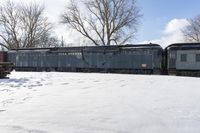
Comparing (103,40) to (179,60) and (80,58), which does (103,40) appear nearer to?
(80,58)

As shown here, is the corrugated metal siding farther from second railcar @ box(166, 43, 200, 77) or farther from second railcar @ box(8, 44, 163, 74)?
second railcar @ box(8, 44, 163, 74)

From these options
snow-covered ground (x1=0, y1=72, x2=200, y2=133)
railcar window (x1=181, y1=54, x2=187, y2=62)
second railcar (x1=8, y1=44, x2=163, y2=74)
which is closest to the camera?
snow-covered ground (x1=0, y1=72, x2=200, y2=133)

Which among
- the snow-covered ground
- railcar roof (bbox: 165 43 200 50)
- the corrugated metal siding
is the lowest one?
the snow-covered ground

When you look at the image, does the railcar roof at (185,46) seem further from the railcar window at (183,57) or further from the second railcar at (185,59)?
the railcar window at (183,57)

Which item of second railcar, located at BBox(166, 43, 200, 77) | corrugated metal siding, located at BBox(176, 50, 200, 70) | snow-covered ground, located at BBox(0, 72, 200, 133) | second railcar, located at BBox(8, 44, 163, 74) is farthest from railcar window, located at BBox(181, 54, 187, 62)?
snow-covered ground, located at BBox(0, 72, 200, 133)

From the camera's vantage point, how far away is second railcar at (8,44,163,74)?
91.7ft

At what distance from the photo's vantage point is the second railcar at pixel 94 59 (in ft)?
91.7

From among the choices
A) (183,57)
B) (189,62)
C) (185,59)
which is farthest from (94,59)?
(189,62)

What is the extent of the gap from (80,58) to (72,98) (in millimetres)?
23246

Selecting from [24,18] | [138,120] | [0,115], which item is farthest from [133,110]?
[24,18]

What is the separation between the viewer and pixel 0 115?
6574 mm

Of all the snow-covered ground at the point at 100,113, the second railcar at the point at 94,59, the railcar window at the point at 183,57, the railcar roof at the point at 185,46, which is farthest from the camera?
the second railcar at the point at 94,59

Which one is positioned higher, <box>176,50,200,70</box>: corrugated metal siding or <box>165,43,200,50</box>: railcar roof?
<box>165,43,200,50</box>: railcar roof

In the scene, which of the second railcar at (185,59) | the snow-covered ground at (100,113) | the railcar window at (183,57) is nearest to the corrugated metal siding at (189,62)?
the second railcar at (185,59)
